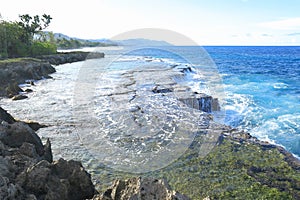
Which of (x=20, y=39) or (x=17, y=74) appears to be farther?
(x=20, y=39)

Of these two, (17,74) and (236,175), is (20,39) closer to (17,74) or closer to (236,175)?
(17,74)

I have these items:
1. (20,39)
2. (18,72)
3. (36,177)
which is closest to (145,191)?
(36,177)

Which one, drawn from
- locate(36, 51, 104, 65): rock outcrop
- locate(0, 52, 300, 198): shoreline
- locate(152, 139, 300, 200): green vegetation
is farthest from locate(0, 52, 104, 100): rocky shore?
locate(36, 51, 104, 65): rock outcrop

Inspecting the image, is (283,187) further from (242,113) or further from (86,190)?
(242,113)

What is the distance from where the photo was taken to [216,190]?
7273 millimetres

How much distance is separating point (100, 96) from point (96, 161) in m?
10.7

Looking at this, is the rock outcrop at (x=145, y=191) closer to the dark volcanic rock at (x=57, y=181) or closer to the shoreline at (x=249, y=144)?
the dark volcanic rock at (x=57, y=181)

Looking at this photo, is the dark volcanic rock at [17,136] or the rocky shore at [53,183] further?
the dark volcanic rock at [17,136]

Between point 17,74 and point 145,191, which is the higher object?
point 145,191

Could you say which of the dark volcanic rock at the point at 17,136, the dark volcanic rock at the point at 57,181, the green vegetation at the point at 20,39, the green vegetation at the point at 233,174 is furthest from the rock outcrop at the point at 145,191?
the green vegetation at the point at 20,39

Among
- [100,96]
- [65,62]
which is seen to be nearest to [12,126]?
[100,96]

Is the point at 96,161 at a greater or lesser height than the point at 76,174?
lesser

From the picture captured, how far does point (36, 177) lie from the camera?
4922 mm

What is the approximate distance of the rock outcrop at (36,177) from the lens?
4.45 m
